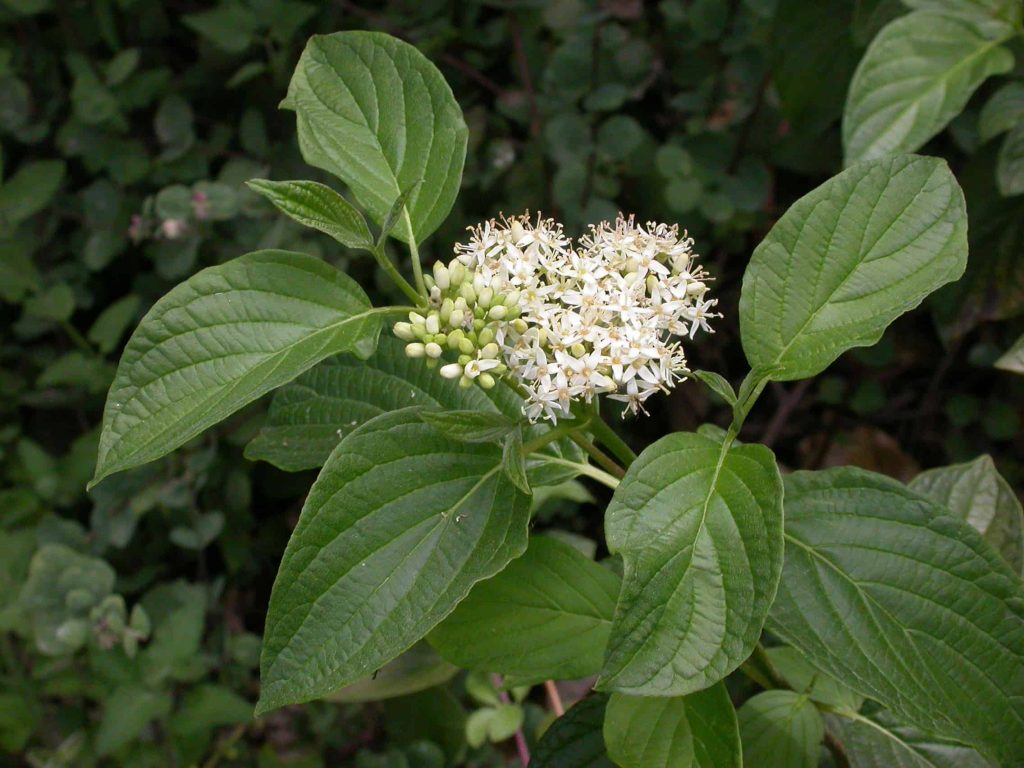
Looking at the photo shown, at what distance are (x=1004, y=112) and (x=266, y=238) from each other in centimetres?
123

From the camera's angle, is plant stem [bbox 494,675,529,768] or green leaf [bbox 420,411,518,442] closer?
green leaf [bbox 420,411,518,442]

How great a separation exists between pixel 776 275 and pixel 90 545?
139 cm

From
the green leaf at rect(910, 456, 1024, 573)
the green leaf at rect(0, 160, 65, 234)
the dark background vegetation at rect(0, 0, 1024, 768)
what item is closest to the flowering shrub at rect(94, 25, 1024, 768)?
the green leaf at rect(910, 456, 1024, 573)

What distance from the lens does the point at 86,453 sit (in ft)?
5.92

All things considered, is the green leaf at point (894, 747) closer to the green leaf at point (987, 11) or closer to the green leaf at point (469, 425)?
the green leaf at point (469, 425)

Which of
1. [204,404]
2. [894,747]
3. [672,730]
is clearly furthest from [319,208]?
[894,747]

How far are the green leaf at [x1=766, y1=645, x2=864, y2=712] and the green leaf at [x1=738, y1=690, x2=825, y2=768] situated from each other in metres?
0.04

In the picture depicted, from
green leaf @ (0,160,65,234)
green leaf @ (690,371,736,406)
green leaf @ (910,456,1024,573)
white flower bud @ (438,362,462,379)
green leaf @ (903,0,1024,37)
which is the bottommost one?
green leaf @ (0,160,65,234)

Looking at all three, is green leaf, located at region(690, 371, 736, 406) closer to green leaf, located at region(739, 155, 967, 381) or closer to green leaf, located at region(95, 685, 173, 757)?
green leaf, located at region(739, 155, 967, 381)

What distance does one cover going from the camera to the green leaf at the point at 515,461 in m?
0.72

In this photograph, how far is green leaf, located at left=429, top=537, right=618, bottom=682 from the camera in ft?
2.97

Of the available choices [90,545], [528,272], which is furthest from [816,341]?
[90,545]

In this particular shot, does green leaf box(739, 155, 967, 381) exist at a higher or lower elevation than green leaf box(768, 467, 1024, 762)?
higher

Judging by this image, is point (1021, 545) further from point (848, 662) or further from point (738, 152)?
point (738, 152)
